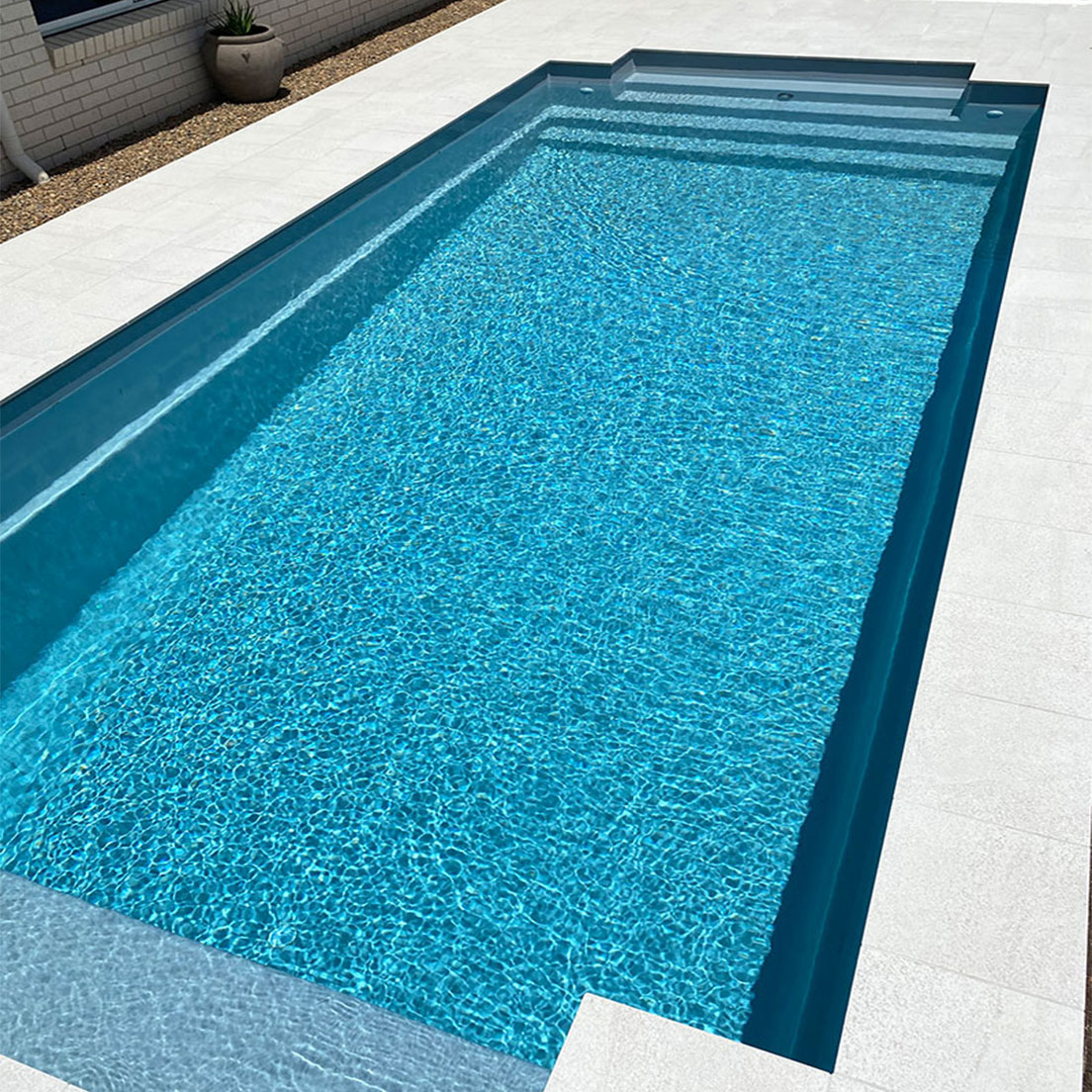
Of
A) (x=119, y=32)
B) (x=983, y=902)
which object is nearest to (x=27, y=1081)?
(x=983, y=902)

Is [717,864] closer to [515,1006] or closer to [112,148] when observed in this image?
[515,1006]

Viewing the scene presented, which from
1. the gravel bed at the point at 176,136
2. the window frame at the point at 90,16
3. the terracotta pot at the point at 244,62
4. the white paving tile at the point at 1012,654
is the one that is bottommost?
the white paving tile at the point at 1012,654

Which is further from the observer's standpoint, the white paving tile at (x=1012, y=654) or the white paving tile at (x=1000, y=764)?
the white paving tile at (x=1012, y=654)

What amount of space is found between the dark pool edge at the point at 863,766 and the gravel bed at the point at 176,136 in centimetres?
556

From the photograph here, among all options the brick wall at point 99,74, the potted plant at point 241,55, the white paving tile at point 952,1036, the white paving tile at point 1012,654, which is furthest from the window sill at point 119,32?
the white paving tile at point 952,1036

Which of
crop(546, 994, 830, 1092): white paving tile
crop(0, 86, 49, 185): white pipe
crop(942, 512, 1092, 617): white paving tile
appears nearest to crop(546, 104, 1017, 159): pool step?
crop(0, 86, 49, 185): white pipe

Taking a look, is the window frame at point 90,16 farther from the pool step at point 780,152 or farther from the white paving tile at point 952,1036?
the white paving tile at point 952,1036

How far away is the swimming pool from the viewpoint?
3.29 meters

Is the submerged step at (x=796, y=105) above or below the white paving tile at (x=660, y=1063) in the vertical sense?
above

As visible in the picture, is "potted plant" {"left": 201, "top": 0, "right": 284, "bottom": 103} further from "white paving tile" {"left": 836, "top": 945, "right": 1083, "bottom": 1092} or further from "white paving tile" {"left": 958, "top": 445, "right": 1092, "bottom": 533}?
"white paving tile" {"left": 836, "top": 945, "right": 1083, "bottom": 1092}

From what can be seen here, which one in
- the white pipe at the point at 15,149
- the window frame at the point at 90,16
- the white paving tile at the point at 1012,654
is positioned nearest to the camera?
the white paving tile at the point at 1012,654

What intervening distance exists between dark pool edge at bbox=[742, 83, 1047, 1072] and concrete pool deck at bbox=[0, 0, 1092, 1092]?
0.52 feet

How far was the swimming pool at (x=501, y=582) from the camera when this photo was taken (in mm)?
3291

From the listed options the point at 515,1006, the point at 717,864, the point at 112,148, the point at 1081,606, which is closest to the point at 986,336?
the point at 1081,606
